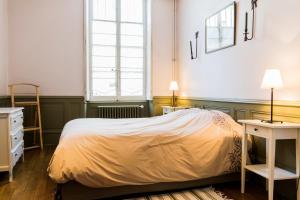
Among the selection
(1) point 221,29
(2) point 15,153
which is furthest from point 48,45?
(1) point 221,29

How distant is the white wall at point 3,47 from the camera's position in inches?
153

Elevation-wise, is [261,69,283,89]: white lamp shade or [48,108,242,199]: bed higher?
[261,69,283,89]: white lamp shade

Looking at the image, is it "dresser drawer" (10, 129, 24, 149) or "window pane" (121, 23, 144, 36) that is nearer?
"dresser drawer" (10, 129, 24, 149)

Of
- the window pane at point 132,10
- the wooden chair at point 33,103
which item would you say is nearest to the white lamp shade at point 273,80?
the window pane at point 132,10

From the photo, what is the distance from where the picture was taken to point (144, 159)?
7.41ft

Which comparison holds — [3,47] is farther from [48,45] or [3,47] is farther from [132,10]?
[132,10]

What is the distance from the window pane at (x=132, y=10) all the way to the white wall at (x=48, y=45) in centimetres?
89

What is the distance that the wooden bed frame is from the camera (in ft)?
6.84

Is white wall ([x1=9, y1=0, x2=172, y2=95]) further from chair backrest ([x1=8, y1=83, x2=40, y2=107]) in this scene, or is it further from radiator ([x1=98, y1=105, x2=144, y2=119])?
radiator ([x1=98, y1=105, x2=144, y2=119])

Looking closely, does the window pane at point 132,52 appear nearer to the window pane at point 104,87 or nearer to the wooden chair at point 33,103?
the window pane at point 104,87

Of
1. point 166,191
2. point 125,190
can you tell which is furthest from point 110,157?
point 166,191

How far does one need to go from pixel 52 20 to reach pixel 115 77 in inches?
62.7

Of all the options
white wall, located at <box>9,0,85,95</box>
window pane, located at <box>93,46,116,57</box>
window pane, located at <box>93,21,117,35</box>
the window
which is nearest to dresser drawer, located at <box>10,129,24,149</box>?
white wall, located at <box>9,0,85,95</box>

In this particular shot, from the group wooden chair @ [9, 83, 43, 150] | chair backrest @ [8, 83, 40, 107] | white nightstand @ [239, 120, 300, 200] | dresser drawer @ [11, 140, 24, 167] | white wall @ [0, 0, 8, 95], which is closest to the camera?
white nightstand @ [239, 120, 300, 200]
